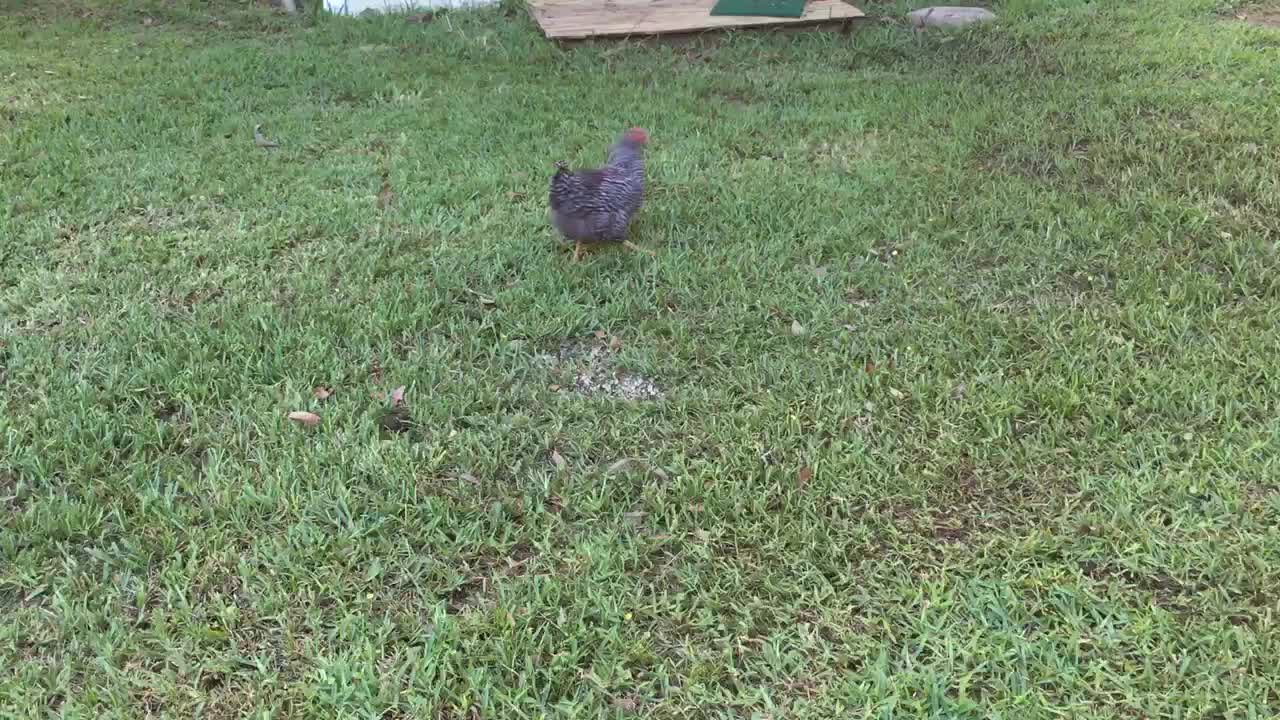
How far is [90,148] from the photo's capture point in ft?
15.1

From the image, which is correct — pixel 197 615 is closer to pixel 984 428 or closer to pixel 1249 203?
pixel 984 428

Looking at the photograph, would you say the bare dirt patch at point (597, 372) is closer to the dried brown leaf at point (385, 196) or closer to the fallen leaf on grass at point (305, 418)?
the fallen leaf on grass at point (305, 418)

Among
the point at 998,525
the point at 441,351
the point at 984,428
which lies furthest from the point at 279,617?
the point at 984,428

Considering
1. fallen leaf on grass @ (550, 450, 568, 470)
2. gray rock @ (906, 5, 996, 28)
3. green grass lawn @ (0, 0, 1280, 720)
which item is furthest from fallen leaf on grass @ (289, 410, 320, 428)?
gray rock @ (906, 5, 996, 28)

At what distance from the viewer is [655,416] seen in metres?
2.74

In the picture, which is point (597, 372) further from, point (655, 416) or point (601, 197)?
point (601, 197)

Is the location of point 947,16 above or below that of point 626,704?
above

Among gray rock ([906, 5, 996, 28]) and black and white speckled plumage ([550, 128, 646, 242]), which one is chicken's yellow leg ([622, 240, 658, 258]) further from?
gray rock ([906, 5, 996, 28])

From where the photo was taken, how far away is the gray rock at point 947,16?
6.76 meters

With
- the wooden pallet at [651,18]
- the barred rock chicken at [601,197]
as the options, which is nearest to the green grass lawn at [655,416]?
the barred rock chicken at [601,197]

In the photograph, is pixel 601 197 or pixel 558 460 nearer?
pixel 558 460

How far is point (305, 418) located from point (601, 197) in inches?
54.0

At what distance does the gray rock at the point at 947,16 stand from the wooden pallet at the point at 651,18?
1.65 feet

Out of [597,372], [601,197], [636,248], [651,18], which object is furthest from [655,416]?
[651,18]
